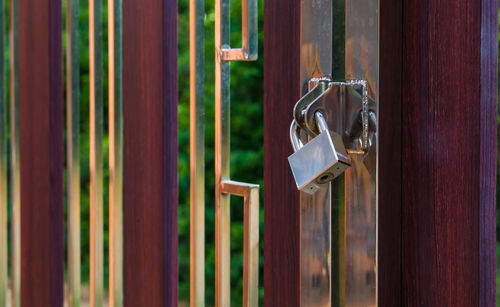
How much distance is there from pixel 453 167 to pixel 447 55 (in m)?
0.13

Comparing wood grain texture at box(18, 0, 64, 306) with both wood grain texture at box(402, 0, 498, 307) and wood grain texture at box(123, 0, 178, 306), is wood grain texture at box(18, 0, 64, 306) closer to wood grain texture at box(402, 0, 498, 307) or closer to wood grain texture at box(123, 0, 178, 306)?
wood grain texture at box(123, 0, 178, 306)

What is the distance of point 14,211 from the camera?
127 cm

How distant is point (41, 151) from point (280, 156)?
0.59 m

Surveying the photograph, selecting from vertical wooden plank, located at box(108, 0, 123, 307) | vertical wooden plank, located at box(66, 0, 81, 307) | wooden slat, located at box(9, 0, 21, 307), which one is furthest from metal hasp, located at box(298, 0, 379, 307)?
wooden slat, located at box(9, 0, 21, 307)

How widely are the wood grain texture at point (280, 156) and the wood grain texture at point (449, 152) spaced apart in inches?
5.9

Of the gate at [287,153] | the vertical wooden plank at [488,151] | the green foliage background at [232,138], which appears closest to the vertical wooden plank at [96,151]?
the gate at [287,153]

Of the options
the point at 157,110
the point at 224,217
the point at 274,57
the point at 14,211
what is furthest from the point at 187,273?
the point at 14,211

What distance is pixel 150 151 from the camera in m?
0.99

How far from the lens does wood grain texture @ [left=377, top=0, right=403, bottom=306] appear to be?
2.35ft

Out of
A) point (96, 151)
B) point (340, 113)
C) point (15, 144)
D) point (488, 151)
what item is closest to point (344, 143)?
point (340, 113)

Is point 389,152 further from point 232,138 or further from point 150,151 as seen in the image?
point 150,151

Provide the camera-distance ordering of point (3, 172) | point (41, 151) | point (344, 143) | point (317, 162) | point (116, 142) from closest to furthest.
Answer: point (317, 162) < point (344, 143) < point (116, 142) < point (41, 151) < point (3, 172)

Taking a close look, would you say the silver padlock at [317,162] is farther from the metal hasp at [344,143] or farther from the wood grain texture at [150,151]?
the wood grain texture at [150,151]

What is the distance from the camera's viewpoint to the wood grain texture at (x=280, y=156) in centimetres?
81
